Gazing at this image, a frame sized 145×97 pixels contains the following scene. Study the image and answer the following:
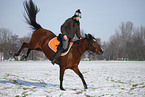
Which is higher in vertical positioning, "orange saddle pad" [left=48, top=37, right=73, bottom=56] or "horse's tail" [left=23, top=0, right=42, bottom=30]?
"horse's tail" [left=23, top=0, right=42, bottom=30]

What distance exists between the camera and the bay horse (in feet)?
16.5

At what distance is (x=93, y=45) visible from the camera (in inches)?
197

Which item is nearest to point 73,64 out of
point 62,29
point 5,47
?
point 62,29

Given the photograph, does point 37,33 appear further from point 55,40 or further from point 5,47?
point 5,47

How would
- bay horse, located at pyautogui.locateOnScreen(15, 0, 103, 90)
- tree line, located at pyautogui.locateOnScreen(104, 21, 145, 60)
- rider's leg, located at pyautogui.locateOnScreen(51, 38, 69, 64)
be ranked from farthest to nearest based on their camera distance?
1. tree line, located at pyautogui.locateOnScreen(104, 21, 145, 60)
2. bay horse, located at pyautogui.locateOnScreen(15, 0, 103, 90)
3. rider's leg, located at pyautogui.locateOnScreen(51, 38, 69, 64)

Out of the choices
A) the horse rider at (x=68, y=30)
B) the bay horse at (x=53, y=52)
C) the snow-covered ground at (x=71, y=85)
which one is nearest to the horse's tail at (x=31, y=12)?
the bay horse at (x=53, y=52)

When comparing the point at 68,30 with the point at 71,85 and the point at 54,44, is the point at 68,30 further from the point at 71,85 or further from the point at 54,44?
the point at 71,85

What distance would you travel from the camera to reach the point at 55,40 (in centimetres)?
521

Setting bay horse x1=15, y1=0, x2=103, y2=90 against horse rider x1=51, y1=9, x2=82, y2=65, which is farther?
bay horse x1=15, y1=0, x2=103, y2=90

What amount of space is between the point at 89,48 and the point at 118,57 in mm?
74067

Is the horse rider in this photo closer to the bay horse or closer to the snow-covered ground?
the bay horse

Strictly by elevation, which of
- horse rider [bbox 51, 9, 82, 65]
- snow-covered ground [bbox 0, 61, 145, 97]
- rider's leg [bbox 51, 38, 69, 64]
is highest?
horse rider [bbox 51, 9, 82, 65]

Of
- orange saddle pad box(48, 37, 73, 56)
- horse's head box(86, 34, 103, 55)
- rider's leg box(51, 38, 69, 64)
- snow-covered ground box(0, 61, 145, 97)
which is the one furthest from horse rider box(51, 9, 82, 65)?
snow-covered ground box(0, 61, 145, 97)

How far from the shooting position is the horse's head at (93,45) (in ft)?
16.2
